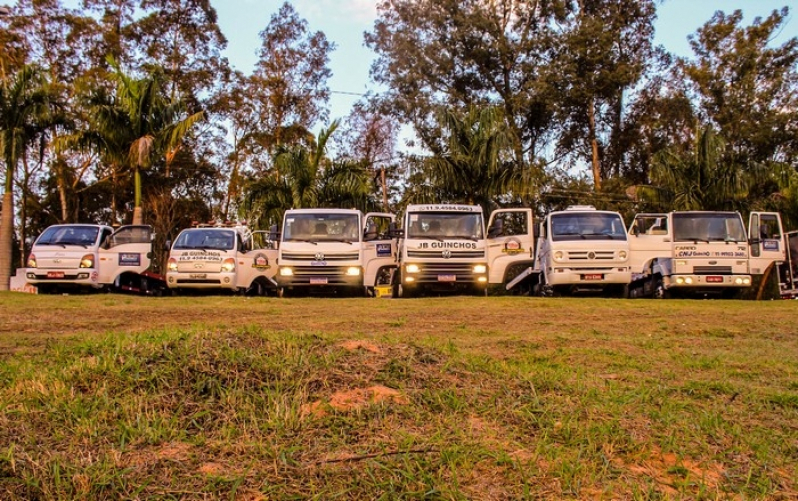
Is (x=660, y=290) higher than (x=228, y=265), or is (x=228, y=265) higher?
(x=228, y=265)

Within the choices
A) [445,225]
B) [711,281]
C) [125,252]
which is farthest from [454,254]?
[125,252]

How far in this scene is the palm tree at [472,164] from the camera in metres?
26.1

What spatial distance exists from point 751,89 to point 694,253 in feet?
76.5

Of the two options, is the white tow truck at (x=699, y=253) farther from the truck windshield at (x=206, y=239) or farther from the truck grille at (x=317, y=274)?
the truck windshield at (x=206, y=239)

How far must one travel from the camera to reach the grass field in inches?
142

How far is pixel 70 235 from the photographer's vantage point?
19.3 m

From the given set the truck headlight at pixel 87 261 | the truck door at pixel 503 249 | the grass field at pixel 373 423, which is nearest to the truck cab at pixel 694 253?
the truck door at pixel 503 249

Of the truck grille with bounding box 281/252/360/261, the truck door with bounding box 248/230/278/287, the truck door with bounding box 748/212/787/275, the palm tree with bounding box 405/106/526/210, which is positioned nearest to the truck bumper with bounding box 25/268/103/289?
the truck door with bounding box 248/230/278/287

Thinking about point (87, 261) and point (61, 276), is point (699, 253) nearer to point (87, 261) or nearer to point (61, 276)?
point (87, 261)

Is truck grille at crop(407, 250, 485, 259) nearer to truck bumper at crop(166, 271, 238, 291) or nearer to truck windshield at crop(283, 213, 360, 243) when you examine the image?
truck windshield at crop(283, 213, 360, 243)

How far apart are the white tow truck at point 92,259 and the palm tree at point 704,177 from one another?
1962 cm

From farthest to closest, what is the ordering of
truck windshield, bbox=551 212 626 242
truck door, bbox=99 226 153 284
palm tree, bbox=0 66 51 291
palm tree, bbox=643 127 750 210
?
palm tree, bbox=643 127 750 210 → palm tree, bbox=0 66 51 291 → truck door, bbox=99 226 153 284 → truck windshield, bbox=551 212 626 242

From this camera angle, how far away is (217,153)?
38406mm

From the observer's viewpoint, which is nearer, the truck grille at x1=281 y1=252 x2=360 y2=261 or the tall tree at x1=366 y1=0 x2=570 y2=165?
the truck grille at x1=281 y1=252 x2=360 y2=261
